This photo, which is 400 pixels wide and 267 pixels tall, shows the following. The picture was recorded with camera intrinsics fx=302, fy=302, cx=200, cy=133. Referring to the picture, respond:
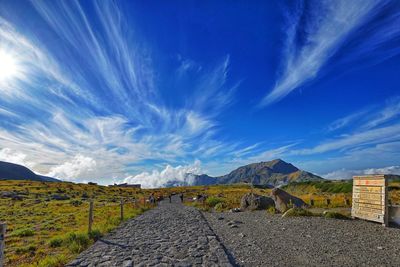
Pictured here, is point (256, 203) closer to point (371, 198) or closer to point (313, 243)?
point (371, 198)

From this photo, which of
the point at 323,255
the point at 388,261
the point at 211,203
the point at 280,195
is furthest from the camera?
the point at 211,203

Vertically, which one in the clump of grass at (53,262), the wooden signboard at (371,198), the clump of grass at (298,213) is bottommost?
the clump of grass at (53,262)

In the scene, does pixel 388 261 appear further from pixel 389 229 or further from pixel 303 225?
pixel 303 225

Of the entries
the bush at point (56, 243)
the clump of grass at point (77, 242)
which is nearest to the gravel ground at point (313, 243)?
the clump of grass at point (77, 242)

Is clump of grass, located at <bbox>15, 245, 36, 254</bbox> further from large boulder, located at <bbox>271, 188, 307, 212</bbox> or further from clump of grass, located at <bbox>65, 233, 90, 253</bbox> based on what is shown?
large boulder, located at <bbox>271, 188, 307, 212</bbox>

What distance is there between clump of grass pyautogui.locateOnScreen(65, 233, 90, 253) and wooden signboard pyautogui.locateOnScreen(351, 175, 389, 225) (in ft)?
45.0

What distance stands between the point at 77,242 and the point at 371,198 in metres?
14.5

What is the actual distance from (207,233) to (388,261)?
7781 millimetres

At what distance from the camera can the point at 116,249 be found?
1112 cm

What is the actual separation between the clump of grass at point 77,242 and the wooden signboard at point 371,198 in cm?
1370

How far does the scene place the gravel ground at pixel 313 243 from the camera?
8.87 meters

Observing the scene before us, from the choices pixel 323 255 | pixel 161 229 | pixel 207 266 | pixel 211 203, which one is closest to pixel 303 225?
pixel 323 255

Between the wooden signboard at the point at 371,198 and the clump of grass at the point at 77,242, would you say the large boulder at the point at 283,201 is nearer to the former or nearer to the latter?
the wooden signboard at the point at 371,198

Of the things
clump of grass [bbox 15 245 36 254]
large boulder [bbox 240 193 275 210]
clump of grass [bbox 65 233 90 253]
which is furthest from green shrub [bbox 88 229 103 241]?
large boulder [bbox 240 193 275 210]
